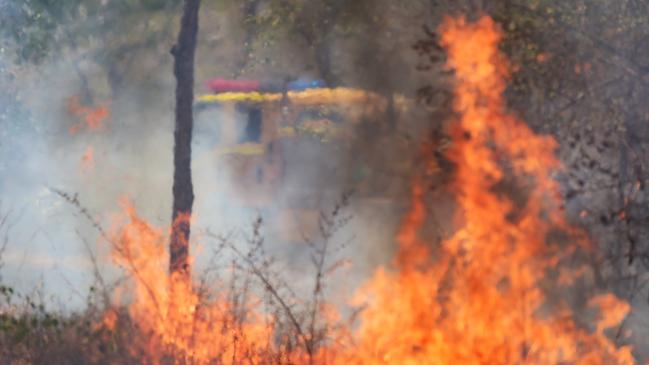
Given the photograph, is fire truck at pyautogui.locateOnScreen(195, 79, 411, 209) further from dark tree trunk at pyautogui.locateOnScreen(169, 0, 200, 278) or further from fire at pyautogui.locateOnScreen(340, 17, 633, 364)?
fire at pyautogui.locateOnScreen(340, 17, 633, 364)

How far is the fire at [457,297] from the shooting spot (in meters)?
10.5

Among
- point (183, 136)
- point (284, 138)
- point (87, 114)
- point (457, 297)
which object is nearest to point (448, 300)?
point (457, 297)

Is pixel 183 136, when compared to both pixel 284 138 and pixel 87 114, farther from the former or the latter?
pixel 87 114

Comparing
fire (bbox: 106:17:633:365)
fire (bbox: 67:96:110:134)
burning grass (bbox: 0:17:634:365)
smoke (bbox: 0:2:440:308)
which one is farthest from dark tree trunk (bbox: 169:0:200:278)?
fire (bbox: 67:96:110:134)

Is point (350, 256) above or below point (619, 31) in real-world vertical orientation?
above

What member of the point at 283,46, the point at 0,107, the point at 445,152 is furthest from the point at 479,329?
the point at 0,107

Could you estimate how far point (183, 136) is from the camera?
13898mm

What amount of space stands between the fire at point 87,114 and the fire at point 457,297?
17.5 metres

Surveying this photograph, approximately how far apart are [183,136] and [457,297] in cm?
471

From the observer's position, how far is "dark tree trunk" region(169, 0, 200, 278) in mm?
13734

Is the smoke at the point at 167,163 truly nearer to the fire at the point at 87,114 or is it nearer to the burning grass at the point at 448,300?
the fire at the point at 87,114

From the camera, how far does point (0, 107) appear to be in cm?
2898

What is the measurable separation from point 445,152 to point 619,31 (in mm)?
2309

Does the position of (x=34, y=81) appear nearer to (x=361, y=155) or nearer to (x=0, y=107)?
(x=0, y=107)
